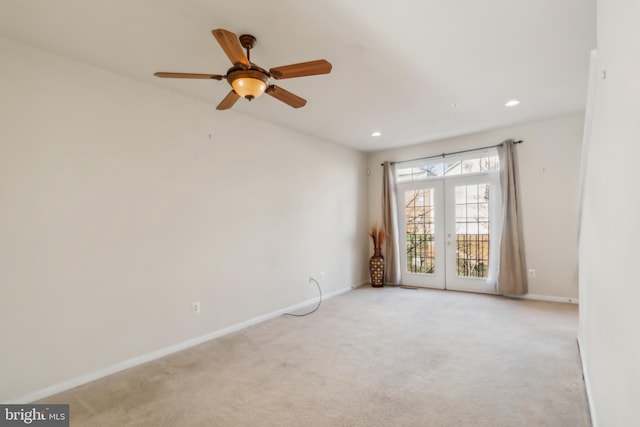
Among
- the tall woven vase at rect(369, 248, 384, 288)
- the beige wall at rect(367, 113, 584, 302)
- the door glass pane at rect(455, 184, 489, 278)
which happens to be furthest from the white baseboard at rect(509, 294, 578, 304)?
the tall woven vase at rect(369, 248, 384, 288)

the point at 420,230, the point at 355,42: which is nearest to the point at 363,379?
the point at 355,42

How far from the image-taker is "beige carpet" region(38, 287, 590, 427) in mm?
2059

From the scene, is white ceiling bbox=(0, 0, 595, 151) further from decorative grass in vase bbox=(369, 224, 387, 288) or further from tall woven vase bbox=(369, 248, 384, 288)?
tall woven vase bbox=(369, 248, 384, 288)

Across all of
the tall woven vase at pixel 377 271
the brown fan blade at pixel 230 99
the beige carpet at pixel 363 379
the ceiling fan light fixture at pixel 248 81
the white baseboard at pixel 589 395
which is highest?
the brown fan blade at pixel 230 99

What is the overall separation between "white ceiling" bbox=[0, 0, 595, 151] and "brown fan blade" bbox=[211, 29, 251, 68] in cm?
36

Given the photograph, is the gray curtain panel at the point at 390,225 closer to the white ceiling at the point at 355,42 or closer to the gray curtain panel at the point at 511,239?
the gray curtain panel at the point at 511,239

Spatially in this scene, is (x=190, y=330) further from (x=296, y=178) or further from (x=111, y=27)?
(x=111, y=27)

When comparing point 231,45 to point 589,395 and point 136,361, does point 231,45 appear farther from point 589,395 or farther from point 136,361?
point 589,395

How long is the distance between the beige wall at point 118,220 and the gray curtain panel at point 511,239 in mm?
3385

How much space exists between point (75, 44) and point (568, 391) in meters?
4.57

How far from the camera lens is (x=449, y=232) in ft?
18.4

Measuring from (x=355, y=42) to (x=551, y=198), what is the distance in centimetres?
399

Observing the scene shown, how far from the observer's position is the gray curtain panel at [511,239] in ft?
15.7

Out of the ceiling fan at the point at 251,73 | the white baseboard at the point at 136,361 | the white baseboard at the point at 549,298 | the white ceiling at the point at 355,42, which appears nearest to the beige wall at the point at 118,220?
the white baseboard at the point at 136,361
